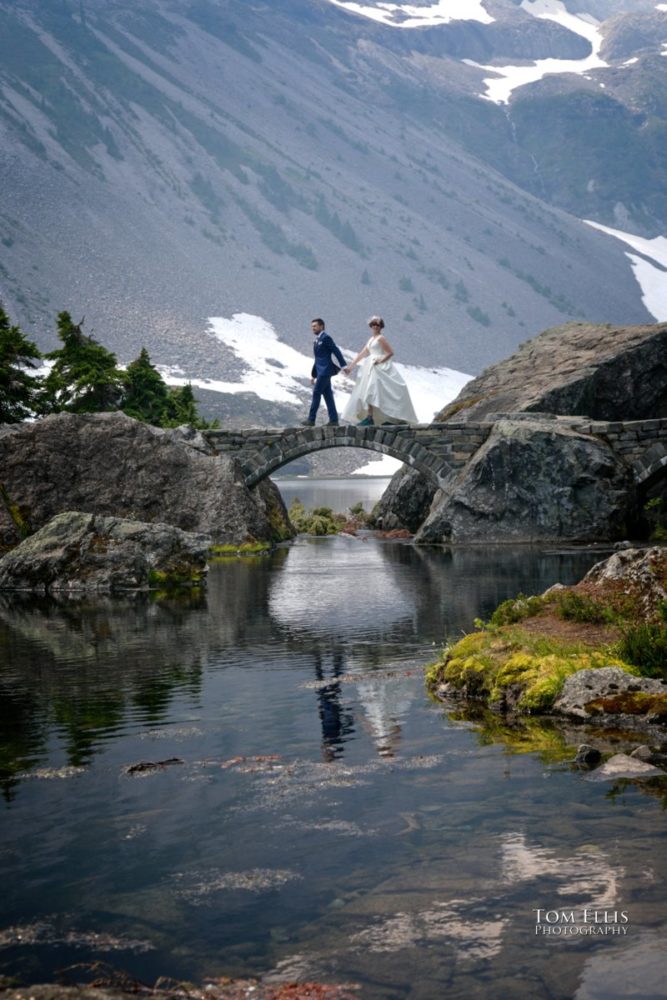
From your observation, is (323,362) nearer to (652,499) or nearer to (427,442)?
(427,442)

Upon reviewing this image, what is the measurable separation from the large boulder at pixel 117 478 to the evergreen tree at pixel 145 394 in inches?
662

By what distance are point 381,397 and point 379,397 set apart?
0.27ft

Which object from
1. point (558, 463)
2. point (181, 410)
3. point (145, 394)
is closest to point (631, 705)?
point (558, 463)

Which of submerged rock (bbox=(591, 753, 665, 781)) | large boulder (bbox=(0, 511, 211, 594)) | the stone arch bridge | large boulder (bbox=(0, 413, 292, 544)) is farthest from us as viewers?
the stone arch bridge

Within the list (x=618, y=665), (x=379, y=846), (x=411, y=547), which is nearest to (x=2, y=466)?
(x=411, y=547)

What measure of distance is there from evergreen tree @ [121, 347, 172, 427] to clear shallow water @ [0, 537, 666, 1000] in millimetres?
45242

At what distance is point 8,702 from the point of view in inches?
602

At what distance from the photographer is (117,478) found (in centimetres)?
4231

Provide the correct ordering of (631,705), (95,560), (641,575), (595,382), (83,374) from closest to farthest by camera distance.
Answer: (631,705) → (641,575) → (95,560) → (595,382) → (83,374)

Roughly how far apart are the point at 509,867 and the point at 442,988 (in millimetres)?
1841

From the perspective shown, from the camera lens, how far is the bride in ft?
141

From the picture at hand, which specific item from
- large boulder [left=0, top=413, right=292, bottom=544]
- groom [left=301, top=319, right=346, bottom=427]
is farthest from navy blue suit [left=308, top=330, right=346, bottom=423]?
large boulder [left=0, top=413, right=292, bottom=544]

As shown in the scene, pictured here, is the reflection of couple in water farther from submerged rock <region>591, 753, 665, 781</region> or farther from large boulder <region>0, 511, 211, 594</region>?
submerged rock <region>591, 753, 665, 781</region>

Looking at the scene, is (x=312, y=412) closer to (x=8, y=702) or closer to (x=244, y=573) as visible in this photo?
(x=244, y=573)
